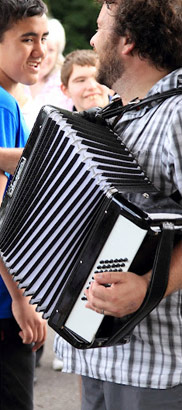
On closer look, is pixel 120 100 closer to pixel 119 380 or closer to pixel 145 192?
pixel 145 192

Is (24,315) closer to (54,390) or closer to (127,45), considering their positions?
(127,45)

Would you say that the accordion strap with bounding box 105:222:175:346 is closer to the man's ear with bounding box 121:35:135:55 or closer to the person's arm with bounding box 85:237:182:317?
the person's arm with bounding box 85:237:182:317

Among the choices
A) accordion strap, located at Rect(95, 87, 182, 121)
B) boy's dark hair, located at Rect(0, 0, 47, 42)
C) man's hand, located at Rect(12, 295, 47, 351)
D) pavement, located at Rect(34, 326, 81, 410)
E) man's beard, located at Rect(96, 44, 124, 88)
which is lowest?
pavement, located at Rect(34, 326, 81, 410)

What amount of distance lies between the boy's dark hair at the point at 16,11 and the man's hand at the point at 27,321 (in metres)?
1.01

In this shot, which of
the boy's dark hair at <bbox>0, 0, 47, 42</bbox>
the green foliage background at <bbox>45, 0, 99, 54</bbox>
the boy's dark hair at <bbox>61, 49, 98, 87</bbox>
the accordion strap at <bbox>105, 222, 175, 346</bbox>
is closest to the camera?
the accordion strap at <bbox>105, 222, 175, 346</bbox>

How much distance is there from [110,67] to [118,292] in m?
0.76

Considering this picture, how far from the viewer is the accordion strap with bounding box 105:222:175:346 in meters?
2.00

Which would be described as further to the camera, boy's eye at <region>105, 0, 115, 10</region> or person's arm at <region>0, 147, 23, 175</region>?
person's arm at <region>0, 147, 23, 175</region>

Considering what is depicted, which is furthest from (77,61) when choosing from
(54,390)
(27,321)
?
(27,321)

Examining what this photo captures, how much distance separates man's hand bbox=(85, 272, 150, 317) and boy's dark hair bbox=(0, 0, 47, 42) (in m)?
1.32

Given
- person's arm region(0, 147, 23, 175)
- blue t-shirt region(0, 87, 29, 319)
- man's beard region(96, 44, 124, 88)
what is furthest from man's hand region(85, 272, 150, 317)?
blue t-shirt region(0, 87, 29, 319)

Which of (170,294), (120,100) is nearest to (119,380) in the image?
(170,294)

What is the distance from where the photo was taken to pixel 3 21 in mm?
2967

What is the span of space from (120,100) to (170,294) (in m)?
0.70
